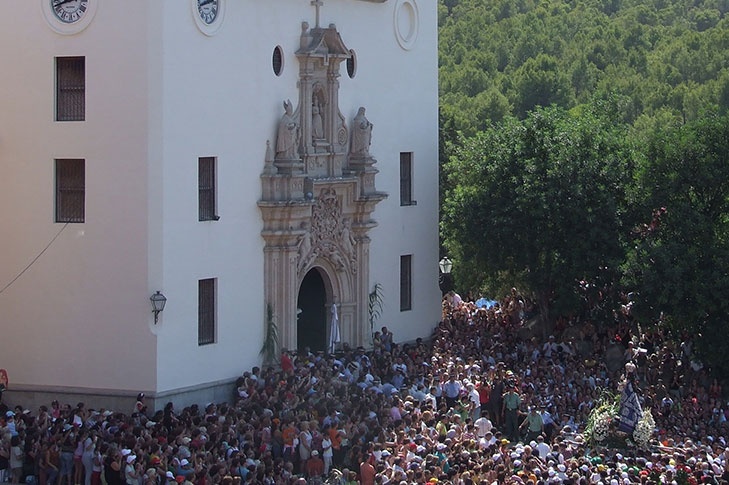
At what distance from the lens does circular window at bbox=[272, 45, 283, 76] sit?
35.2m

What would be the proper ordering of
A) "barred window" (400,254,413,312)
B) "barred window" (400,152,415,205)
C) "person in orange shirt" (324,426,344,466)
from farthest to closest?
"barred window" (400,152,415,205)
"barred window" (400,254,413,312)
"person in orange shirt" (324,426,344,466)

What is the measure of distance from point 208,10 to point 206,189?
3.91 metres

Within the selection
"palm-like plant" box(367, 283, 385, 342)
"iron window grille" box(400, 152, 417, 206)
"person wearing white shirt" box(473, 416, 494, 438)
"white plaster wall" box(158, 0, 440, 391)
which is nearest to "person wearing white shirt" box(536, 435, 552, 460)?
"person wearing white shirt" box(473, 416, 494, 438)

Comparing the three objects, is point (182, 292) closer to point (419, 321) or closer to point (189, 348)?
point (189, 348)

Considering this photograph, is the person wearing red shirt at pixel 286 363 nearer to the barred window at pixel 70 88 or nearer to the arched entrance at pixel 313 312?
the arched entrance at pixel 313 312

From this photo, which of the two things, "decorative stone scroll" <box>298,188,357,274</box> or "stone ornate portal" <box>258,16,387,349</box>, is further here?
"decorative stone scroll" <box>298,188,357,274</box>

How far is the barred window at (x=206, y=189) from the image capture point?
108 feet

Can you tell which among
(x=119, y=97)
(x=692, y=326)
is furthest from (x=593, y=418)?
(x=119, y=97)

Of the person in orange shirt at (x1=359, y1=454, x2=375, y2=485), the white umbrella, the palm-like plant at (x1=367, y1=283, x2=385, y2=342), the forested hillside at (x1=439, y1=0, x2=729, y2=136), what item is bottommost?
the person in orange shirt at (x1=359, y1=454, x2=375, y2=485)

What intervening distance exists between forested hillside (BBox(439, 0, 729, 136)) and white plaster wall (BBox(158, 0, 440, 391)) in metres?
14.6

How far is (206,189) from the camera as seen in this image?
108ft

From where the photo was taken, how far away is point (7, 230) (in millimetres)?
31828

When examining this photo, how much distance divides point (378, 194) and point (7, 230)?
10.4 meters

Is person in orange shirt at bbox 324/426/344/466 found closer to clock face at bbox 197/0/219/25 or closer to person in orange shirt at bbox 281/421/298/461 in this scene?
person in orange shirt at bbox 281/421/298/461
